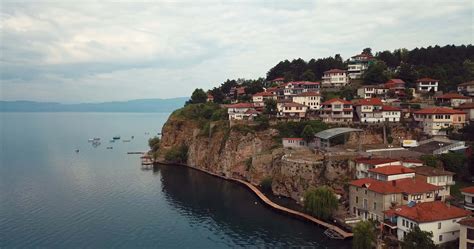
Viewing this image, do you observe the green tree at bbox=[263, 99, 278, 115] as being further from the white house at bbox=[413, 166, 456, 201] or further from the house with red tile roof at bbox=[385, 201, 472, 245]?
the house with red tile roof at bbox=[385, 201, 472, 245]

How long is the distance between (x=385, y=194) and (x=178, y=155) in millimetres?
56349

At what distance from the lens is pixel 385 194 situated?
127 feet

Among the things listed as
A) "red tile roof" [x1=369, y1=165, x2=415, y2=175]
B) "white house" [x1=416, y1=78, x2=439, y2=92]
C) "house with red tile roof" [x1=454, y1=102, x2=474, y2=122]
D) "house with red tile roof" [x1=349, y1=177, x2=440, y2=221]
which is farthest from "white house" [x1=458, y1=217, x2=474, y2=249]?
"white house" [x1=416, y1=78, x2=439, y2=92]

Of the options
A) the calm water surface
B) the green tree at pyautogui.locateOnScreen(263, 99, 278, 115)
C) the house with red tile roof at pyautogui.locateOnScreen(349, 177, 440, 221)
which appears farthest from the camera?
the green tree at pyautogui.locateOnScreen(263, 99, 278, 115)

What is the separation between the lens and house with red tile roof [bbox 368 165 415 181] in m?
42.2

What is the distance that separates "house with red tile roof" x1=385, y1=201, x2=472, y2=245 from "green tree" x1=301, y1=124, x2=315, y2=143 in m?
30.4

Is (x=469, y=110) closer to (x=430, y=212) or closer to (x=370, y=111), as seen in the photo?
(x=370, y=111)

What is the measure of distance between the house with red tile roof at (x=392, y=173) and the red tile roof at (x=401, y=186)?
0.84 meters

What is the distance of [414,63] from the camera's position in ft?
338

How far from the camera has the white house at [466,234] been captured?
30.3 m

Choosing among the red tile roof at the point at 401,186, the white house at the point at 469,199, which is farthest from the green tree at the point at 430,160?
the white house at the point at 469,199

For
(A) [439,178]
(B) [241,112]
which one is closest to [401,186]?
(A) [439,178]

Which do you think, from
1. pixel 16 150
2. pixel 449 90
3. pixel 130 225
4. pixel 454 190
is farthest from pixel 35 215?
pixel 449 90

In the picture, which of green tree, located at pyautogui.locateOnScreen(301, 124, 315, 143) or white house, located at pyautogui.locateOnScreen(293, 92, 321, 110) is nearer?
green tree, located at pyautogui.locateOnScreen(301, 124, 315, 143)
